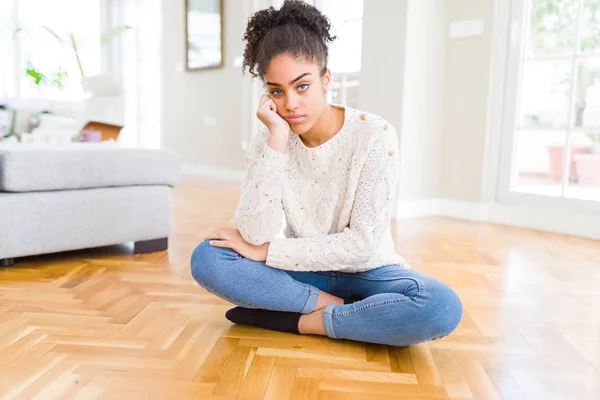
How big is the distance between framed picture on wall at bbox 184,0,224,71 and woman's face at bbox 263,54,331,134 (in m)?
4.02

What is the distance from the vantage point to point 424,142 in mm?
3174

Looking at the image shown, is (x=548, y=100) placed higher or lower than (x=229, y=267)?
higher

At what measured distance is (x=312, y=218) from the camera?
1300mm

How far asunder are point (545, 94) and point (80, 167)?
7.64ft

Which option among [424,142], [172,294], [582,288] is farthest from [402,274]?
[424,142]

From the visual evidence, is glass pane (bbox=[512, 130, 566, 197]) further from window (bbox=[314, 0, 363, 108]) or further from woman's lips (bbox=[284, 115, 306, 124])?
woman's lips (bbox=[284, 115, 306, 124])

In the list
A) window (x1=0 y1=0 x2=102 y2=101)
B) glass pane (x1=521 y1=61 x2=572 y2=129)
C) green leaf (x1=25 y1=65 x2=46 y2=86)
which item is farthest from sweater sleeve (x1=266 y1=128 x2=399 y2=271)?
window (x1=0 y1=0 x2=102 y2=101)

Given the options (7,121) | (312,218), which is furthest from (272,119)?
(7,121)

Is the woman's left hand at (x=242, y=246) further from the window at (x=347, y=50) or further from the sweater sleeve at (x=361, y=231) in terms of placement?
the window at (x=347, y=50)

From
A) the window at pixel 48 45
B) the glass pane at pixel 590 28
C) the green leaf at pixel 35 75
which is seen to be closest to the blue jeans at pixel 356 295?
the glass pane at pixel 590 28

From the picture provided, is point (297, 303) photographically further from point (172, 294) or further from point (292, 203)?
point (172, 294)

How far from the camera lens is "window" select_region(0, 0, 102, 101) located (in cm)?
620

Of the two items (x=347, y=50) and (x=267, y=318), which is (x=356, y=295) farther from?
(x=347, y=50)

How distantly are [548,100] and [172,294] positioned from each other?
225 cm
